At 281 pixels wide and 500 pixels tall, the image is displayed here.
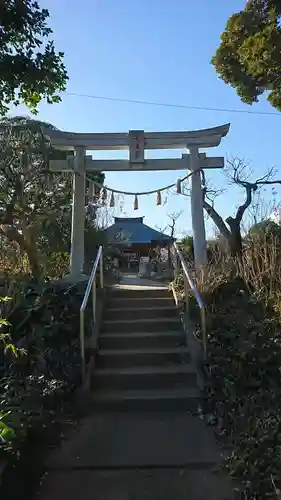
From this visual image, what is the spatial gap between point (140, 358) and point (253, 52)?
5157 millimetres

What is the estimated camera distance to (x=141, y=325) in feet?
22.2

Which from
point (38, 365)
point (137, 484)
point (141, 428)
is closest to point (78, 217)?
point (38, 365)

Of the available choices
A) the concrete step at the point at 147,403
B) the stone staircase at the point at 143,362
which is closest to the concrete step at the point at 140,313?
the stone staircase at the point at 143,362

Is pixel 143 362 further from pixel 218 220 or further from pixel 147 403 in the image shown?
pixel 218 220

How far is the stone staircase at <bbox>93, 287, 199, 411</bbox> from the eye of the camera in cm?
507

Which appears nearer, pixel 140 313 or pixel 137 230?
pixel 140 313

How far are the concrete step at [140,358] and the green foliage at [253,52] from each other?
4740mm

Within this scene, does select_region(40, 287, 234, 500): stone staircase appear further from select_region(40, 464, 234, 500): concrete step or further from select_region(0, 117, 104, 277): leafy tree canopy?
select_region(0, 117, 104, 277): leafy tree canopy

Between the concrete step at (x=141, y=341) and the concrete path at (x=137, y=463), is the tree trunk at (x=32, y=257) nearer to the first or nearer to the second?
the concrete step at (x=141, y=341)

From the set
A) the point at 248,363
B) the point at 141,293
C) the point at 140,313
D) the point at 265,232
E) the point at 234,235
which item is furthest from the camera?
the point at 234,235

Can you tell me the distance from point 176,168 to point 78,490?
22.5ft

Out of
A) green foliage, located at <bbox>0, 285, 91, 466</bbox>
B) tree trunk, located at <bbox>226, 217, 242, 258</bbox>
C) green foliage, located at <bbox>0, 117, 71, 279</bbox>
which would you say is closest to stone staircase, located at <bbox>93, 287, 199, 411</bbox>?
green foliage, located at <bbox>0, 285, 91, 466</bbox>

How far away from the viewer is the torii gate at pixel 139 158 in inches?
348

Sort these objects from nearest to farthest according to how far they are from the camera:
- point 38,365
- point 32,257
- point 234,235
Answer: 1. point 38,365
2. point 32,257
3. point 234,235
